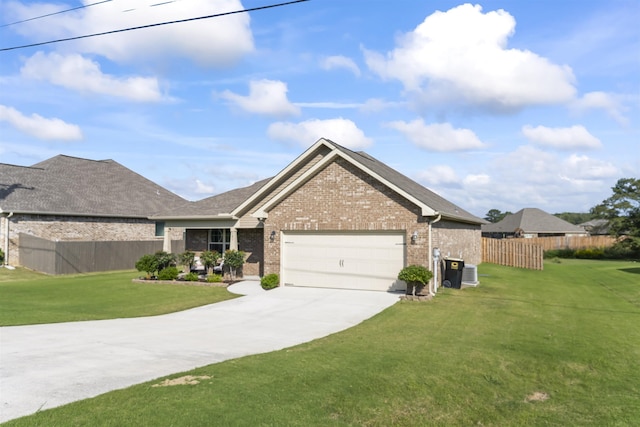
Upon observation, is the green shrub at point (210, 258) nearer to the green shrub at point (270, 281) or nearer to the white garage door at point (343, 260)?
the green shrub at point (270, 281)

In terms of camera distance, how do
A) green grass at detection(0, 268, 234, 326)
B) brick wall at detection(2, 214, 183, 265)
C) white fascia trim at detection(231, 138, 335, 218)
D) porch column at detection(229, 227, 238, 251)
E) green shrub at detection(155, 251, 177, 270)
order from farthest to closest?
1. brick wall at detection(2, 214, 183, 265)
2. porch column at detection(229, 227, 238, 251)
3. green shrub at detection(155, 251, 177, 270)
4. white fascia trim at detection(231, 138, 335, 218)
5. green grass at detection(0, 268, 234, 326)

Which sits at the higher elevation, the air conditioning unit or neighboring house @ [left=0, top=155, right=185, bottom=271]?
neighboring house @ [left=0, top=155, right=185, bottom=271]

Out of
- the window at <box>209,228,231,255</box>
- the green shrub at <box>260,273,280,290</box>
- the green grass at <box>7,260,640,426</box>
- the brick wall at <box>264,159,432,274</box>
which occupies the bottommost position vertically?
the green grass at <box>7,260,640,426</box>

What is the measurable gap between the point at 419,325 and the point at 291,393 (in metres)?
6.52

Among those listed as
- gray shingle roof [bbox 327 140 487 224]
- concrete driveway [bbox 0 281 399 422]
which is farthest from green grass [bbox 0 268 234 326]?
gray shingle roof [bbox 327 140 487 224]

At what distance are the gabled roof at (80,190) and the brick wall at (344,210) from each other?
17.3m

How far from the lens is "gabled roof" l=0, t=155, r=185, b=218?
1164 inches

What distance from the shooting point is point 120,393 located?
21.4 feet

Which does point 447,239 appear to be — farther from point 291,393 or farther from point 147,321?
point 291,393

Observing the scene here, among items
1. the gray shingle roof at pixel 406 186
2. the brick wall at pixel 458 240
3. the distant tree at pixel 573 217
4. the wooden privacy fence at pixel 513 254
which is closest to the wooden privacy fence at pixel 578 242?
the wooden privacy fence at pixel 513 254

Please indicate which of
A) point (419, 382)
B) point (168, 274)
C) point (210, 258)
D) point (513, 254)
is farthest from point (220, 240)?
point (513, 254)

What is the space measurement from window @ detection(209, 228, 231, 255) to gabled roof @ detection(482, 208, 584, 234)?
141 ft

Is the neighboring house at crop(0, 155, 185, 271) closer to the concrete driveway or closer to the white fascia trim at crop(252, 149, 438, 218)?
the white fascia trim at crop(252, 149, 438, 218)

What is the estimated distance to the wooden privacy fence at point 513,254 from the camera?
29.3 metres
